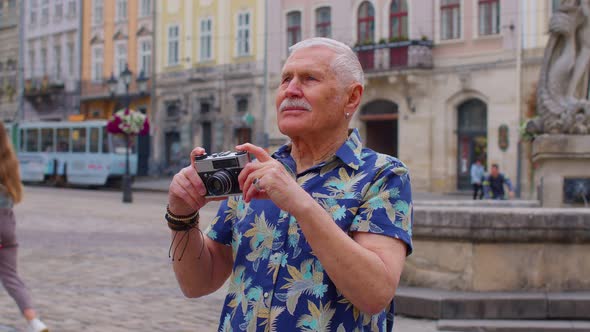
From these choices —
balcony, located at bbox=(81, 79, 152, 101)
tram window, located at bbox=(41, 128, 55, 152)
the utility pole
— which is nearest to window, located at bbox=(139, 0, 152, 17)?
balcony, located at bbox=(81, 79, 152, 101)

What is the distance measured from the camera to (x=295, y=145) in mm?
2840

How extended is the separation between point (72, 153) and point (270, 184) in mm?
38666

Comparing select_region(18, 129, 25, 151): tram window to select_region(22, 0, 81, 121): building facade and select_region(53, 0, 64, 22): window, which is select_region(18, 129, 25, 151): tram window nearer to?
select_region(22, 0, 81, 121): building facade

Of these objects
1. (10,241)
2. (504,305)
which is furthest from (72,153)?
(504,305)

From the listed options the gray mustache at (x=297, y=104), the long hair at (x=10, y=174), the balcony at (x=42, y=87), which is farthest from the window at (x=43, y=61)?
the gray mustache at (x=297, y=104)

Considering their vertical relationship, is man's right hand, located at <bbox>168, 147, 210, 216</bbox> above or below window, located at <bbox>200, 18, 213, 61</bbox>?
below

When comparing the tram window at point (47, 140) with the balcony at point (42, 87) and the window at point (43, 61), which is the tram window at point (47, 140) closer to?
the balcony at point (42, 87)

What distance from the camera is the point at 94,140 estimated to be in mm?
38625

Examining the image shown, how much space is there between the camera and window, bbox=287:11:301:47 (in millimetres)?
39719

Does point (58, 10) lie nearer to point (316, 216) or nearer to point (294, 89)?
point (294, 89)

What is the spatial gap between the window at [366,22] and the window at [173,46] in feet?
41.0

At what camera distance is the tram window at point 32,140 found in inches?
1660

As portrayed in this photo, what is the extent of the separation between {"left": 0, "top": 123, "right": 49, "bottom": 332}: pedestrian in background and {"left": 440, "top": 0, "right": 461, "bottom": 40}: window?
28.0m

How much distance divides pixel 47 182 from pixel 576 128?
35.1m
